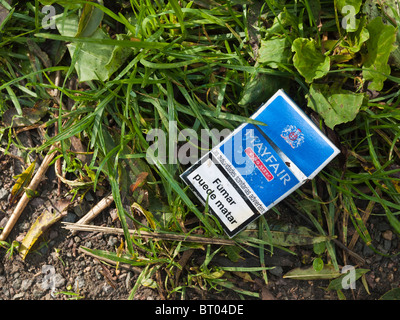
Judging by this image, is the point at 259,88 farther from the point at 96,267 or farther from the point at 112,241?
the point at 96,267

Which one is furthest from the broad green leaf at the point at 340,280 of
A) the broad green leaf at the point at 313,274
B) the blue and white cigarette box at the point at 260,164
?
the blue and white cigarette box at the point at 260,164

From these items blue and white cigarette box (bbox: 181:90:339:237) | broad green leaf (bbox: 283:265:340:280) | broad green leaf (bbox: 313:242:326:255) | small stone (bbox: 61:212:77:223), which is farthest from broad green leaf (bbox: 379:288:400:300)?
small stone (bbox: 61:212:77:223)

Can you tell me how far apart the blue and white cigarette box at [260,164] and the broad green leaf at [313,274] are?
36 centimetres

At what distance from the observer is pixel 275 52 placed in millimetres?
1530

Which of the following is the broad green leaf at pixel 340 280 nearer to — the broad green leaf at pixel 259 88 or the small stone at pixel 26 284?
the broad green leaf at pixel 259 88

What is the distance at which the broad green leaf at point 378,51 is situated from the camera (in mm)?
1401

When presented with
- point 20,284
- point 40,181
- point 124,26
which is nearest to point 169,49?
point 124,26

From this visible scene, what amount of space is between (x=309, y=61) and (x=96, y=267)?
138 cm

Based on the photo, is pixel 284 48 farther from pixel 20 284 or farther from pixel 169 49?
pixel 20 284

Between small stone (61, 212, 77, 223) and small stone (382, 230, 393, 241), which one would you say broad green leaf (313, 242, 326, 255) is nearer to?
small stone (382, 230, 393, 241)

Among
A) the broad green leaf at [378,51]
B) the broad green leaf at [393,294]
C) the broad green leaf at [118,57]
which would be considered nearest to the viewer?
the broad green leaf at [378,51]

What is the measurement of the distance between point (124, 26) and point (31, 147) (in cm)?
77

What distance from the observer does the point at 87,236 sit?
68.5 inches

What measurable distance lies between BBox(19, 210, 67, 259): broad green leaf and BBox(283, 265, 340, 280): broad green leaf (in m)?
1.16
